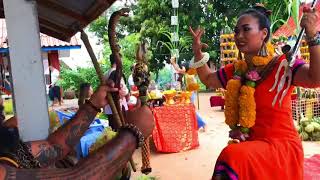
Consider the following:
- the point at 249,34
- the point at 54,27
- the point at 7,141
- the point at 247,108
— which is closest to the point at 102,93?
the point at 7,141

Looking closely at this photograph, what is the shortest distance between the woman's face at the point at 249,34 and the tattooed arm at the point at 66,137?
1.06 metres

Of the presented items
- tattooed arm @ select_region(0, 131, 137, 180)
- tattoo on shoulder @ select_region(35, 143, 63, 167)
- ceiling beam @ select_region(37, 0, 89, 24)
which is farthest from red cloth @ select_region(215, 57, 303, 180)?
ceiling beam @ select_region(37, 0, 89, 24)

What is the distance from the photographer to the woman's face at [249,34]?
2670 millimetres

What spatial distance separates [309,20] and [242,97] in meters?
0.66

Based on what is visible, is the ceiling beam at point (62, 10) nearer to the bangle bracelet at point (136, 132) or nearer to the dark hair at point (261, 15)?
the dark hair at point (261, 15)

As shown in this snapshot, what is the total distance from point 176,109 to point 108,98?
4.73m

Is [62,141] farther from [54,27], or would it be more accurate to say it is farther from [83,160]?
[54,27]

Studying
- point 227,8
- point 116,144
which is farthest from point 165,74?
point 116,144

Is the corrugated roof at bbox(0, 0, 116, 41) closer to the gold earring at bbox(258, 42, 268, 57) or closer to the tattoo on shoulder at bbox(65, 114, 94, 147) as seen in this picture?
the tattoo on shoulder at bbox(65, 114, 94, 147)

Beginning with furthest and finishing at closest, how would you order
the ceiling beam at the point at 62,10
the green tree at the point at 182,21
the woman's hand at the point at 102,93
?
the green tree at the point at 182,21
the ceiling beam at the point at 62,10
the woman's hand at the point at 102,93

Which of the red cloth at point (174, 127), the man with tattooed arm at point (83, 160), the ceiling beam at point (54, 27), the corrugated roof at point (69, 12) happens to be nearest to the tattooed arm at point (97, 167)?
the man with tattooed arm at point (83, 160)

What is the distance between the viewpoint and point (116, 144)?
1371 mm

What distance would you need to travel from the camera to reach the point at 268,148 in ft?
7.91

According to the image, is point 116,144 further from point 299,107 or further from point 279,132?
point 299,107
